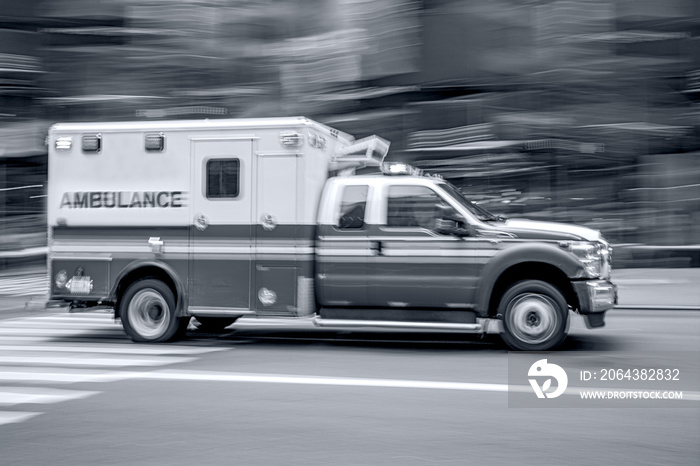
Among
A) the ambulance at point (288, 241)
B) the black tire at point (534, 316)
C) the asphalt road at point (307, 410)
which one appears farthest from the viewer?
the ambulance at point (288, 241)

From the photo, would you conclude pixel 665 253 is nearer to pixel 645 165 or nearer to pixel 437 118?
pixel 645 165

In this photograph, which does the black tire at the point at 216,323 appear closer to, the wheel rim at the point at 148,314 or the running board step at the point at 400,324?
the wheel rim at the point at 148,314

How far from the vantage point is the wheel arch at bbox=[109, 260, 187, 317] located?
10.8 metres

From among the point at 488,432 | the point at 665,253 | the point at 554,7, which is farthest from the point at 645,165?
the point at 488,432

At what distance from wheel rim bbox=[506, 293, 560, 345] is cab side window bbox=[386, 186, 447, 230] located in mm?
1347

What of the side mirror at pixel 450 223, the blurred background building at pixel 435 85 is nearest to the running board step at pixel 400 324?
the side mirror at pixel 450 223

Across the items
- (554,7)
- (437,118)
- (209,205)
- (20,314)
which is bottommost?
(20,314)

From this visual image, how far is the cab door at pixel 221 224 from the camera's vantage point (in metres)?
10.5

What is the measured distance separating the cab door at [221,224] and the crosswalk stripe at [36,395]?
296 centimetres

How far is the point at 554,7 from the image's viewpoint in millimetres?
20125

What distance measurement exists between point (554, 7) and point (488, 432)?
15.9 meters

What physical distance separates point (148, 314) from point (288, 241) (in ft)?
7.17

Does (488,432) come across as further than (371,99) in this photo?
No

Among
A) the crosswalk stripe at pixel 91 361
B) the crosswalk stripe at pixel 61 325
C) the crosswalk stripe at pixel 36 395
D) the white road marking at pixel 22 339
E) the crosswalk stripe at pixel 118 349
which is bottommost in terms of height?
the crosswalk stripe at pixel 61 325
